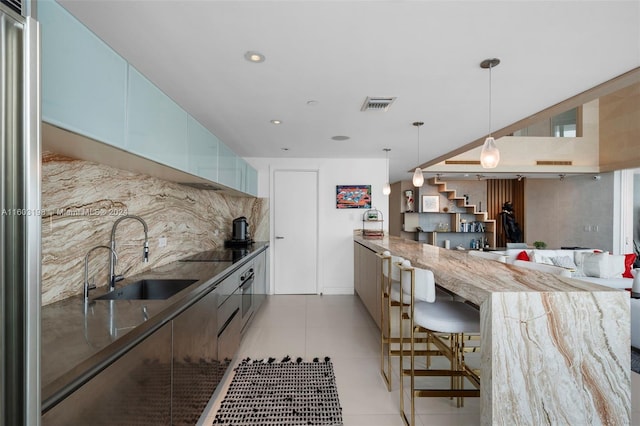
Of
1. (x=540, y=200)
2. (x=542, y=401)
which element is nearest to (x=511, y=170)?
(x=540, y=200)

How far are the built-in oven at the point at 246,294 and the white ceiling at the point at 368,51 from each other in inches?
65.0

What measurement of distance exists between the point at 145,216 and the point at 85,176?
0.67 meters

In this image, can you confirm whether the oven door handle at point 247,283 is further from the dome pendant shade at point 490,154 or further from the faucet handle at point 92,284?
the dome pendant shade at point 490,154

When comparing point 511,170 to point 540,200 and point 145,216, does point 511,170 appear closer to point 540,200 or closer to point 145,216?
point 540,200

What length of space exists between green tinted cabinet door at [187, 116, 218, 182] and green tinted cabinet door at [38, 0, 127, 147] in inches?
32.6

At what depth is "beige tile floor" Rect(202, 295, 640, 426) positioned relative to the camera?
1.99 metres

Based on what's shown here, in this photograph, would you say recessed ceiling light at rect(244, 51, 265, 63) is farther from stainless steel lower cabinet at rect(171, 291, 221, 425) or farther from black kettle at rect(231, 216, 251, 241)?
black kettle at rect(231, 216, 251, 241)

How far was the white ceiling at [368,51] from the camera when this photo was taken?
4.75 ft

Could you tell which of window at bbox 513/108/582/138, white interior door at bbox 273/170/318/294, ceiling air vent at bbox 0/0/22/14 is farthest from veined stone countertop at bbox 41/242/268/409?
window at bbox 513/108/582/138

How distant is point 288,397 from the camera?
213cm

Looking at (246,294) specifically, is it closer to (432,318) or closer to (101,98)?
(432,318)

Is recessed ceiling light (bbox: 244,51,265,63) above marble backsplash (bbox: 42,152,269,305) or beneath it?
above

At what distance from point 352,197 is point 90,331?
4285 mm

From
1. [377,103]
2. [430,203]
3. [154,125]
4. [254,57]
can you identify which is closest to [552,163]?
[430,203]
